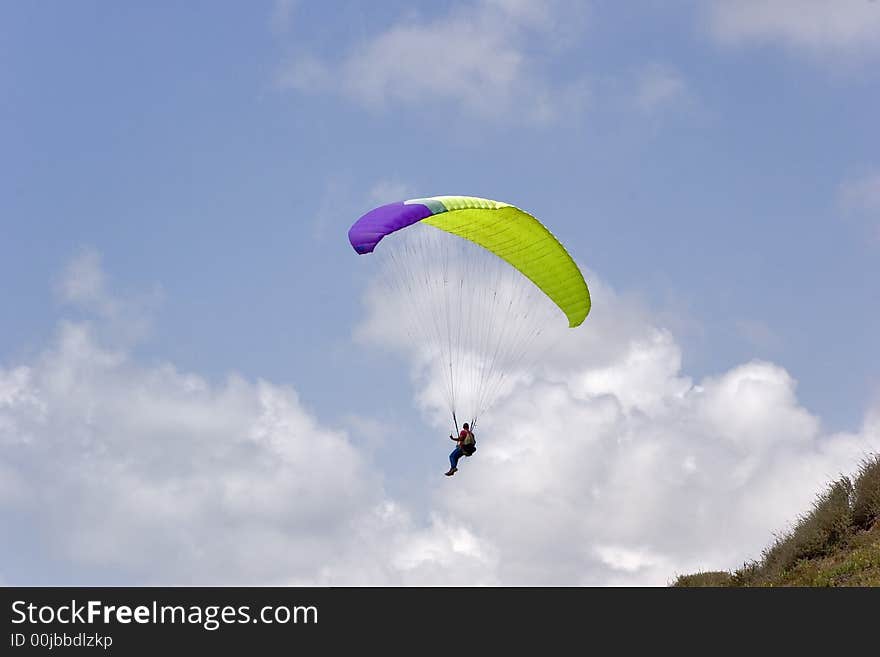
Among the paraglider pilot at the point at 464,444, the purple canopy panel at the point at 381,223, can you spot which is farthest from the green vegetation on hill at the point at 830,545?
the purple canopy panel at the point at 381,223

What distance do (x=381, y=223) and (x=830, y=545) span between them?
11.5m

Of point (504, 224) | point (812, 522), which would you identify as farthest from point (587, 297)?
point (812, 522)

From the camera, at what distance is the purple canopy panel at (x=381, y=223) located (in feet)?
69.1

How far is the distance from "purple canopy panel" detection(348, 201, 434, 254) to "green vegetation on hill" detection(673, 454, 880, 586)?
10457 mm

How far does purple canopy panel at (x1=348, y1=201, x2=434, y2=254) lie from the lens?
21.1 meters

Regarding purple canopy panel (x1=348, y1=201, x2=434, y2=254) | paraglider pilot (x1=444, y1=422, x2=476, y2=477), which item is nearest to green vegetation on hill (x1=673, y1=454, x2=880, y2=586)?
paraglider pilot (x1=444, y1=422, x2=476, y2=477)

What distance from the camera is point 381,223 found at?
21281mm

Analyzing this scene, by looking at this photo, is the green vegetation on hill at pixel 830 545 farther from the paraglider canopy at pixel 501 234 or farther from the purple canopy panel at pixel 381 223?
the purple canopy panel at pixel 381 223

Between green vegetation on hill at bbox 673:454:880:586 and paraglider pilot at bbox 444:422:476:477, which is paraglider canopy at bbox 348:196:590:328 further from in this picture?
green vegetation on hill at bbox 673:454:880:586

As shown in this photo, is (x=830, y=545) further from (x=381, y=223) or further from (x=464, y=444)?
(x=381, y=223)
